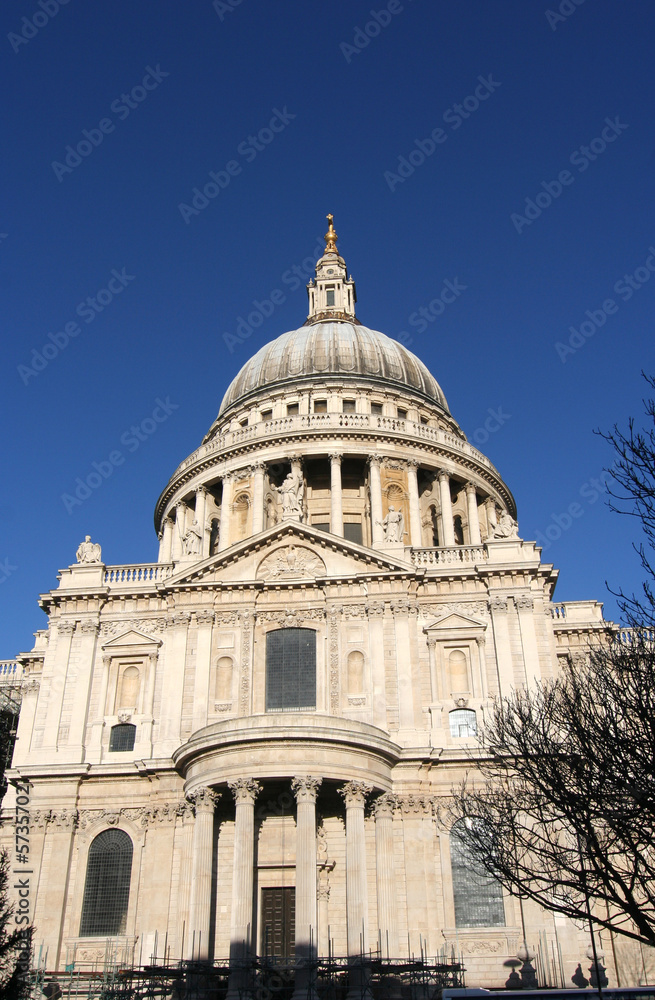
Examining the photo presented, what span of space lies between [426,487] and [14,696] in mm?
24291

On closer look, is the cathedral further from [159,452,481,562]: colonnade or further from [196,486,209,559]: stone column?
[196,486,209,559]: stone column

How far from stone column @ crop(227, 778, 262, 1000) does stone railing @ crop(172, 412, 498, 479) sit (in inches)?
957

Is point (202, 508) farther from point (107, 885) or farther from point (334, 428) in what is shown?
point (107, 885)

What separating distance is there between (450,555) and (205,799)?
14.0 m

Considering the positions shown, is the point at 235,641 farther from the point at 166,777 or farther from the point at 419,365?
the point at 419,365

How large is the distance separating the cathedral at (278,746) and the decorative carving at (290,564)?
81mm

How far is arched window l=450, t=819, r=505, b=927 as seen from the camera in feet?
104

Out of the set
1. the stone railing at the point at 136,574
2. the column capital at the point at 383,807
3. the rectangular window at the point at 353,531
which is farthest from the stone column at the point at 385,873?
the rectangular window at the point at 353,531

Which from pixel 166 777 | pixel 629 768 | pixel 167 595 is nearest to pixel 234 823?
pixel 166 777

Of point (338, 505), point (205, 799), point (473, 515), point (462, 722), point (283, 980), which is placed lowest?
point (283, 980)

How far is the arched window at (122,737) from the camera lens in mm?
36500

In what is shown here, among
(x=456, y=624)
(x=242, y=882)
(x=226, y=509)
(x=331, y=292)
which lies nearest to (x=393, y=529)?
(x=456, y=624)

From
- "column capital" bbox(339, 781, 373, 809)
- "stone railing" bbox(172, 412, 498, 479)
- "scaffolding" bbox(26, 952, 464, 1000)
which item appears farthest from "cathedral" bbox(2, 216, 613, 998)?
"stone railing" bbox(172, 412, 498, 479)

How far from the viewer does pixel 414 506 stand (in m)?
49.8
